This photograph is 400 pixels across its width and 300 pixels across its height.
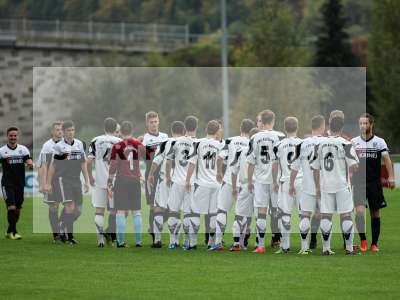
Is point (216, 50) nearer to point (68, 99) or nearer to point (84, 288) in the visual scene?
point (68, 99)

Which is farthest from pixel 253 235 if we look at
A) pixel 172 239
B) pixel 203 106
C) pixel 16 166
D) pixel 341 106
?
pixel 203 106

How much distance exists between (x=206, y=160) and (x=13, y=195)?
5.17 meters

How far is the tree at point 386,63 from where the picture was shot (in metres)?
59.1

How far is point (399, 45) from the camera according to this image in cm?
6006

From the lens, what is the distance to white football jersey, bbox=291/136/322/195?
679 inches

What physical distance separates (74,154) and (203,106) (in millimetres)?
35056

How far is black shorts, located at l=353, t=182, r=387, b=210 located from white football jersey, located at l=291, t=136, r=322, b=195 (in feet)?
4.28

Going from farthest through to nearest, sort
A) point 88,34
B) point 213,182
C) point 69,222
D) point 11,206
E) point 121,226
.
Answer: point 88,34 < point 11,206 < point 69,222 < point 121,226 < point 213,182

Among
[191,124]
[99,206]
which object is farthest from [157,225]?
[191,124]

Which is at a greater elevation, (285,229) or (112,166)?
(112,166)

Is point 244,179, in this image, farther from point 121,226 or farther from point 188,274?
point 188,274

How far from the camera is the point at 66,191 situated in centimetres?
2061

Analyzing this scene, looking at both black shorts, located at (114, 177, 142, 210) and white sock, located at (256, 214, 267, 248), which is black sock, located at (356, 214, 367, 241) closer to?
white sock, located at (256, 214, 267, 248)

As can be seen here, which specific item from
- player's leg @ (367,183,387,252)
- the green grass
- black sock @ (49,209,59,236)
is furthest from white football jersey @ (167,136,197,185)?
black sock @ (49,209,59,236)
